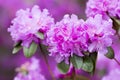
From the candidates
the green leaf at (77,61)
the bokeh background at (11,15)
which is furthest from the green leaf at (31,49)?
the bokeh background at (11,15)

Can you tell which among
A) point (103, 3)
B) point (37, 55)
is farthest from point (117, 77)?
point (37, 55)

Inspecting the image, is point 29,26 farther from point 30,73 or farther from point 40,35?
point 30,73

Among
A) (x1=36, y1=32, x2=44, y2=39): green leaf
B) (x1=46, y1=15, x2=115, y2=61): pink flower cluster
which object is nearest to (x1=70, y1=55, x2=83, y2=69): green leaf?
(x1=46, y1=15, x2=115, y2=61): pink flower cluster

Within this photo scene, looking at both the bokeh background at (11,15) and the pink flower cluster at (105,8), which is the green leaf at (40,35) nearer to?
the pink flower cluster at (105,8)

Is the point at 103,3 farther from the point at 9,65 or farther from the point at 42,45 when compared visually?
the point at 9,65

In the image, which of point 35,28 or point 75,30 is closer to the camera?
point 75,30

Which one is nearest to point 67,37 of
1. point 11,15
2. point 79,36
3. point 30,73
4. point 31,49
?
point 79,36

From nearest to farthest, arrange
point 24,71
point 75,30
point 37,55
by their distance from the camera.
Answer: point 75,30, point 24,71, point 37,55
